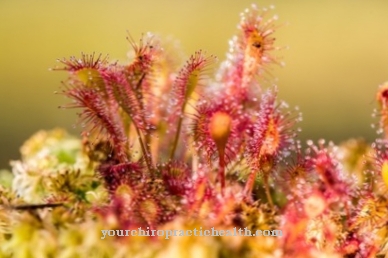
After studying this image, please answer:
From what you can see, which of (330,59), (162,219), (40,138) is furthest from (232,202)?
(330,59)

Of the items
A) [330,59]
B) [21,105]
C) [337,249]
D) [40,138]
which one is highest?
[330,59]

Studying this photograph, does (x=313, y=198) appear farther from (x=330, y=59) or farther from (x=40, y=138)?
(x=330, y=59)

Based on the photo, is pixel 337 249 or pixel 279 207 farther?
pixel 279 207

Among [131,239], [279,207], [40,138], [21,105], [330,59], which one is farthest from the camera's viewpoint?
[330,59]

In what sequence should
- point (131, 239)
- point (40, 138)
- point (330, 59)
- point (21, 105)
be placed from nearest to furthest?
point (131, 239) → point (40, 138) → point (21, 105) → point (330, 59)

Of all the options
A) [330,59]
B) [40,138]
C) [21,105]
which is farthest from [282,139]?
[330,59]

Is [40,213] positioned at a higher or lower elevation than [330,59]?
lower

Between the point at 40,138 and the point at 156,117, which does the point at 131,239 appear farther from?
the point at 40,138
